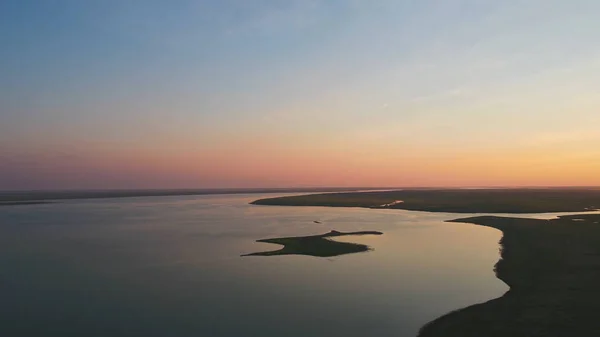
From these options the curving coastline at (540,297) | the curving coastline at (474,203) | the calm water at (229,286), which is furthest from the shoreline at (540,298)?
the curving coastline at (474,203)

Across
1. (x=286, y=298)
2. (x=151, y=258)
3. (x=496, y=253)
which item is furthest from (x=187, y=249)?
(x=496, y=253)

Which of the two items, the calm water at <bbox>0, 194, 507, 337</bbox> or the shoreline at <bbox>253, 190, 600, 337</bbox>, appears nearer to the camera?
the shoreline at <bbox>253, 190, 600, 337</bbox>

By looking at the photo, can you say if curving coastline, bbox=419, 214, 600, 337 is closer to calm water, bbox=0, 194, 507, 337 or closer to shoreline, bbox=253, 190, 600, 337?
shoreline, bbox=253, 190, 600, 337

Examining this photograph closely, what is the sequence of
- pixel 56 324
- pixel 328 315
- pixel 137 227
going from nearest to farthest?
pixel 56 324 → pixel 328 315 → pixel 137 227

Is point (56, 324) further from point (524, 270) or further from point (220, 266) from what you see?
point (524, 270)

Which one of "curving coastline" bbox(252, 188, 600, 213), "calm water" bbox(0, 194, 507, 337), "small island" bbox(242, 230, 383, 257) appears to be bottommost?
"calm water" bbox(0, 194, 507, 337)

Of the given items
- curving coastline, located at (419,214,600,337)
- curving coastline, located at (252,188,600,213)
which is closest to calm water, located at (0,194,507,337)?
curving coastline, located at (419,214,600,337)

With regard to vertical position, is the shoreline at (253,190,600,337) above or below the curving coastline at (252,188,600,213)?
below

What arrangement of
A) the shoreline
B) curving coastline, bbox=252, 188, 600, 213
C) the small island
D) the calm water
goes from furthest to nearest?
curving coastline, bbox=252, 188, 600, 213, the small island, the calm water, the shoreline
